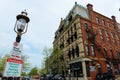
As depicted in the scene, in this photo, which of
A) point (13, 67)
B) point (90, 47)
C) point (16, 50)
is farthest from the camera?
point (90, 47)

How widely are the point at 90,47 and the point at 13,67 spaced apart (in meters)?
23.7

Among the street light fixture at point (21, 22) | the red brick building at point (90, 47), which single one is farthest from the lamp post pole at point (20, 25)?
the red brick building at point (90, 47)

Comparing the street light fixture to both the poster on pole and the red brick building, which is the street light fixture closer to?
the poster on pole

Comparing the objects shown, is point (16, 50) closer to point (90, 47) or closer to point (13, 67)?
point (13, 67)

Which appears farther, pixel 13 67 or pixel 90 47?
pixel 90 47

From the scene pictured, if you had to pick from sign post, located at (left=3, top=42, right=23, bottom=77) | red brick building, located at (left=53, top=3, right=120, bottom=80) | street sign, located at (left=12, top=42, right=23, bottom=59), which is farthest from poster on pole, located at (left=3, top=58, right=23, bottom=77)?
red brick building, located at (left=53, top=3, right=120, bottom=80)

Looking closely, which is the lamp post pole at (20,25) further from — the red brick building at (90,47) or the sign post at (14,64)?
the red brick building at (90,47)

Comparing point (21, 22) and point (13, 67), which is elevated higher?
point (21, 22)

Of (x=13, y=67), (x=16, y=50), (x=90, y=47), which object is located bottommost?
(x=13, y=67)

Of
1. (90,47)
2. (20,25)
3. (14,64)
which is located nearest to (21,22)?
(20,25)

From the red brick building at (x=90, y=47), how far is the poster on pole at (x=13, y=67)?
803 inches

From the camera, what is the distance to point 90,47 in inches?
1027

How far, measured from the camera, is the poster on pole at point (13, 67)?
3.74 metres

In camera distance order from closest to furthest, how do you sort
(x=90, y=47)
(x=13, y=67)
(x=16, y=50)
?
1. (x=13, y=67)
2. (x=16, y=50)
3. (x=90, y=47)
